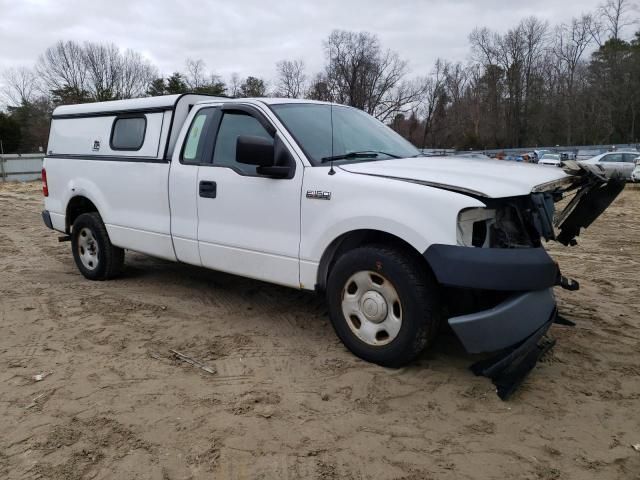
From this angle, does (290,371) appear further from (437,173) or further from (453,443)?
(437,173)

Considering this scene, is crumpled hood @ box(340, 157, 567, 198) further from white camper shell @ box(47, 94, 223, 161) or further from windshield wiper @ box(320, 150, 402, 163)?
white camper shell @ box(47, 94, 223, 161)

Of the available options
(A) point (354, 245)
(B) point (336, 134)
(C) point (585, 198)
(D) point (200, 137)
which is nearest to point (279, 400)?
(A) point (354, 245)

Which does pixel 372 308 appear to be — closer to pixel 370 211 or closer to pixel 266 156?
pixel 370 211

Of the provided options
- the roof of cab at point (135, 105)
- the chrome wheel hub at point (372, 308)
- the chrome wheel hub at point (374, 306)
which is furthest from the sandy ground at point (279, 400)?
the roof of cab at point (135, 105)

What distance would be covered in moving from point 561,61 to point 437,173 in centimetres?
6905

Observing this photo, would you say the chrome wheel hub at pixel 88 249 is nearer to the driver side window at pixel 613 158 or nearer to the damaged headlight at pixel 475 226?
the damaged headlight at pixel 475 226

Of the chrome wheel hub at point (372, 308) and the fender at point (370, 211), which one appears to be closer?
the fender at point (370, 211)

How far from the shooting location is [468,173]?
3.51 metres

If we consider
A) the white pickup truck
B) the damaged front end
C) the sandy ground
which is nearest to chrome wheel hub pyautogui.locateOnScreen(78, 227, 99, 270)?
the white pickup truck

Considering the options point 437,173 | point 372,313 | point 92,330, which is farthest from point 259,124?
point 92,330

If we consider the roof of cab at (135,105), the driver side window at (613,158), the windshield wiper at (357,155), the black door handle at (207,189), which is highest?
the roof of cab at (135,105)

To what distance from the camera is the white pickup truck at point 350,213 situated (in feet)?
10.4

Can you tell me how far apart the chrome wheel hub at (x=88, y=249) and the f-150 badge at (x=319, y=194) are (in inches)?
127

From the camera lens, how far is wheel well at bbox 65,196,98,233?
6086 millimetres
